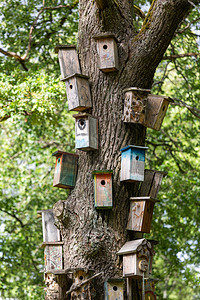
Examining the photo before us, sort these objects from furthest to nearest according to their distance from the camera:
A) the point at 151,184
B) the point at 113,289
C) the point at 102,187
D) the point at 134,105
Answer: the point at 151,184 → the point at 134,105 → the point at 102,187 → the point at 113,289

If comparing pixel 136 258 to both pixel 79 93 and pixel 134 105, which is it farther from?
pixel 79 93

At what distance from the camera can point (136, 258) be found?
127 inches

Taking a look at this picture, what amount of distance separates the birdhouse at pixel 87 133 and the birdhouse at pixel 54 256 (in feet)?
2.82

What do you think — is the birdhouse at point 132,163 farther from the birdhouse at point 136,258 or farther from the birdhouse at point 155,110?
the birdhouse at point 136,258

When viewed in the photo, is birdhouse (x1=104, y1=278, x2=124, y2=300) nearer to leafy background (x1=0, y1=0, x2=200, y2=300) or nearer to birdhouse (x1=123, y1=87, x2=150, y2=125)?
birdhouse (x1=123, y1=87, x2=150, y2=125)

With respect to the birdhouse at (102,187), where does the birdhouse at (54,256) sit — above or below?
below

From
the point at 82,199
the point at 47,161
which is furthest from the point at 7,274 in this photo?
the point at 82,199

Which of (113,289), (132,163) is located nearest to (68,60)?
(132,163)

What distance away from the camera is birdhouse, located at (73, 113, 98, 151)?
3.50 m

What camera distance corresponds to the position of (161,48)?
3600mm

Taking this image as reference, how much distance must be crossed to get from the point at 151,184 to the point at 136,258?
74cm

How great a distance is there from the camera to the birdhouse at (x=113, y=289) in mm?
3195

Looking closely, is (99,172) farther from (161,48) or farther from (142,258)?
(161,48)

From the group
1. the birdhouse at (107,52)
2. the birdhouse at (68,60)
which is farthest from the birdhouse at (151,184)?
the birdhouse at (68,60)
